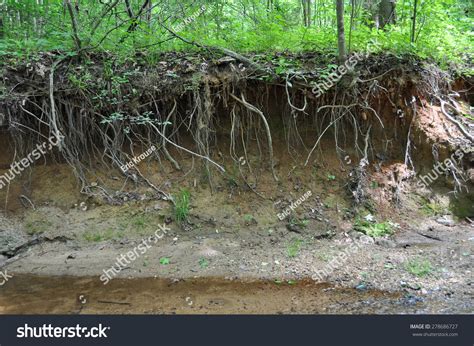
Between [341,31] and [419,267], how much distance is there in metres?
3.40

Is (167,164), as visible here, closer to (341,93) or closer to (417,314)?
(341,93)

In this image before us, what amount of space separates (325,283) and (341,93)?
3.17 m

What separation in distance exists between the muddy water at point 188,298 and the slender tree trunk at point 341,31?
341 cm

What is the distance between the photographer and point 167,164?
6.51 meters

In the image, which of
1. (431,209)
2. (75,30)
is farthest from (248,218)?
(75,30)

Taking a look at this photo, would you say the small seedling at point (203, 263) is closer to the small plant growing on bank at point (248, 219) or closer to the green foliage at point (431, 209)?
the small plant growing on bank at point (248, 219)

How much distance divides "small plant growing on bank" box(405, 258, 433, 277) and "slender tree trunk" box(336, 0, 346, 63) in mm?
3070

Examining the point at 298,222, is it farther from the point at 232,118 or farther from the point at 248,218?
the point at 232,118

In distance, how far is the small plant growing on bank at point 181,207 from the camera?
5950 mm

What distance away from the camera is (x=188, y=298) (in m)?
4.30

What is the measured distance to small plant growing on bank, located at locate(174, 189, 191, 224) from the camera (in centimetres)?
595

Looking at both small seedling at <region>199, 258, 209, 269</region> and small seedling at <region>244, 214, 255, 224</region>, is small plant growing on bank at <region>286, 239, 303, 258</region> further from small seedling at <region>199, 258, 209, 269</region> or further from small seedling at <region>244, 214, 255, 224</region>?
small seedling at <region>199, 258, 209, 269</region>

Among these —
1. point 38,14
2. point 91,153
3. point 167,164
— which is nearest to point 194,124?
point 167,164

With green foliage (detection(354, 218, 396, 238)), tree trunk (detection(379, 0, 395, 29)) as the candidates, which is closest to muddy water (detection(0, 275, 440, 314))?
green foliage (detection(354, 218, 396, 238))
